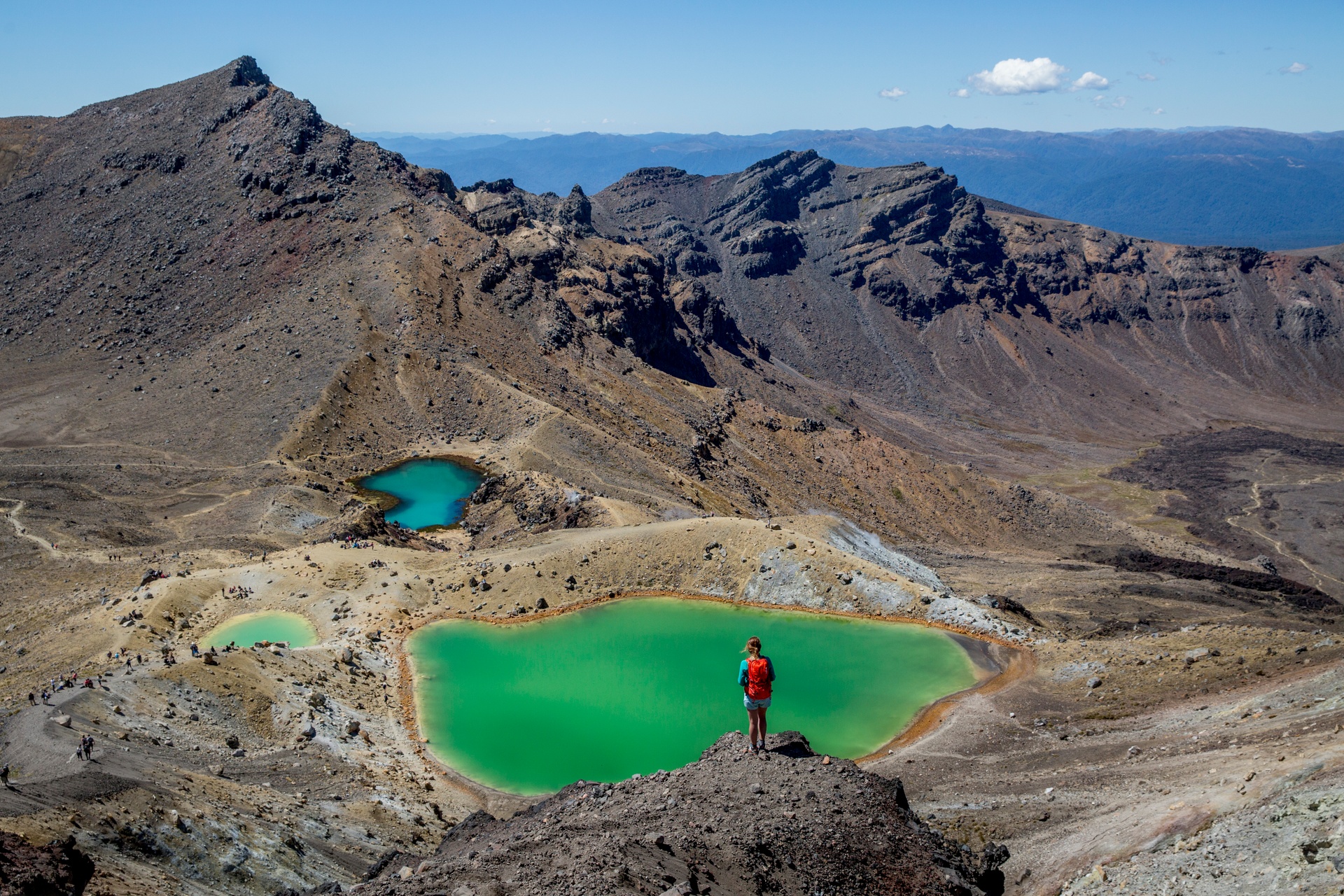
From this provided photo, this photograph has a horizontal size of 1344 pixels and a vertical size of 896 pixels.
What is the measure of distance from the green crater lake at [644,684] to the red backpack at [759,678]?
1007cm

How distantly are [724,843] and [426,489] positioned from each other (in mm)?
54674

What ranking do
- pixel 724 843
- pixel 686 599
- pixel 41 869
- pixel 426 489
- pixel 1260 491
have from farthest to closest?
pixel 1260 491, pixel 426 489, pixel 686 599, pixel 724 843, pixel 41 869

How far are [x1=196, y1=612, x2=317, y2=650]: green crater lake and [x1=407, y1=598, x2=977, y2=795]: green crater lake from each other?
474 cm

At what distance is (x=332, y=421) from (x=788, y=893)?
67100 mm

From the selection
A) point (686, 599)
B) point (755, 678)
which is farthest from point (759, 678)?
point (686, 599)

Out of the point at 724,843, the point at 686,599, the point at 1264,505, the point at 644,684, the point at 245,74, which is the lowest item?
the point at 1264,505

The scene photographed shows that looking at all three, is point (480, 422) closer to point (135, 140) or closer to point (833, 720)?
point (833, 720)

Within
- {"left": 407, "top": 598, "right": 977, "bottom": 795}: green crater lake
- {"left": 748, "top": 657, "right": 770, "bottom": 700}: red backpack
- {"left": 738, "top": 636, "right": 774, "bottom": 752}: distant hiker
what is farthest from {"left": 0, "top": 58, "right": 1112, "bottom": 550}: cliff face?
{"left": 748, "top": 657, "right": 770, "bottom": 700}: red backpack

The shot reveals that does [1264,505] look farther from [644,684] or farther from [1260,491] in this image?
[644,684]

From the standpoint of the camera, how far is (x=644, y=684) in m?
35.0

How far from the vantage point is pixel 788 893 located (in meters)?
17.3

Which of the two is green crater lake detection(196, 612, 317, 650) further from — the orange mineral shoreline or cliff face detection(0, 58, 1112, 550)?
cliff face detection(0, 58, 1112, 550)

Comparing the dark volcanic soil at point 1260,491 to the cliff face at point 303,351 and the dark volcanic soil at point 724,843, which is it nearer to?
the cliff face at point 303,351

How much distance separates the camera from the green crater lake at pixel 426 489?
63.1 m
